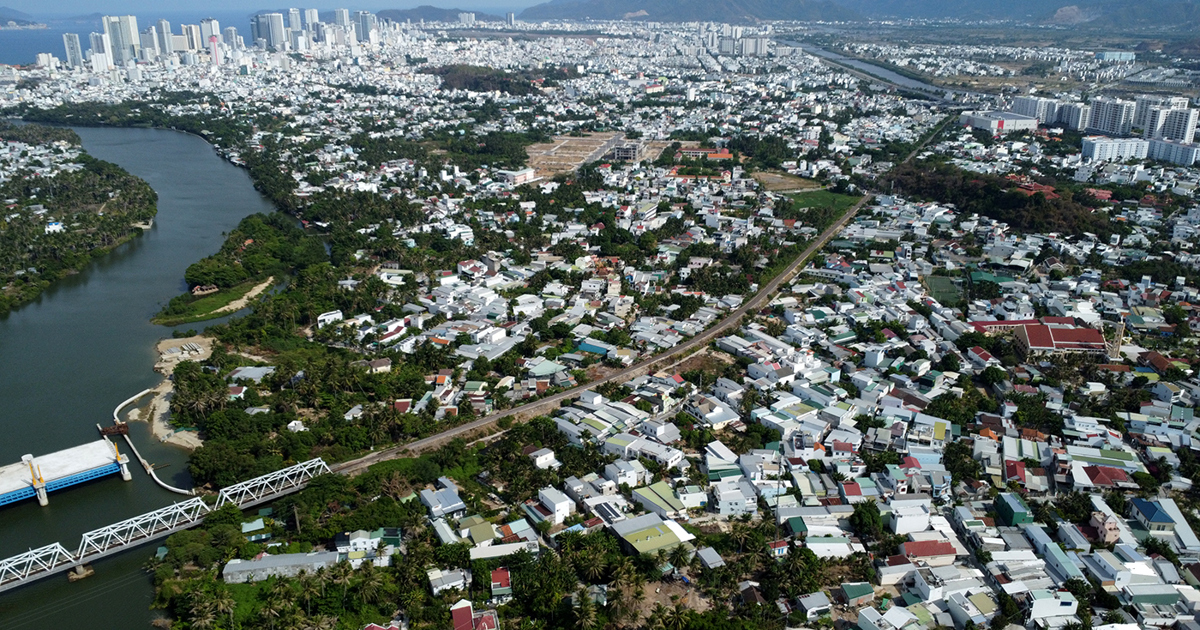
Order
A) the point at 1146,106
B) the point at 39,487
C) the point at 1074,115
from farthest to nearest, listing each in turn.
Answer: the point at 1074,115, the point at 1146,106, the point at 39,487

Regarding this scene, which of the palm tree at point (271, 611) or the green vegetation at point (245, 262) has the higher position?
the green vegetation at point (245, 262)

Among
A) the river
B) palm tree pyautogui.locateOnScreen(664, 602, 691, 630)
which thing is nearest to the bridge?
the river

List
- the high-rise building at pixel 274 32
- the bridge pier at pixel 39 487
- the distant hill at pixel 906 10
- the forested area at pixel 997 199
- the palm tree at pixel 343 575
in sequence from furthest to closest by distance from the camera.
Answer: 1. the distant hill at pixel 906 10
2. the high-rise building at pixel 274 32
3. the forested area at pixel 997 199
4. the bridge pier at pixel 39 487
5. the palm tree at pixel 343 575

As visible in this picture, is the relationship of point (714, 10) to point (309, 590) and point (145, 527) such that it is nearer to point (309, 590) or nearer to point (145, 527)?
point (145, 527)

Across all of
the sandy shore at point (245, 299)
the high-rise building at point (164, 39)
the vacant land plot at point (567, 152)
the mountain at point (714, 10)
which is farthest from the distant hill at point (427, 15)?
the sandy shore at point (245, 299)

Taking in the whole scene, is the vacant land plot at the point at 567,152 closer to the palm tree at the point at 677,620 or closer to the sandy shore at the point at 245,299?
the sandy shore at the point at 245,299

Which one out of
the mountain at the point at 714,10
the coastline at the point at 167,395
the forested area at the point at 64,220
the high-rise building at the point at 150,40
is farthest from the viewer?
the mountain at the point at 714,10

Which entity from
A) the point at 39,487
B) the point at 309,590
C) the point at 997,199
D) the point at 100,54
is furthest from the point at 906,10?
the point at 309,590

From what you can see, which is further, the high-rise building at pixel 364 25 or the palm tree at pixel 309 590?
the high-rise building at pixel 364 25
